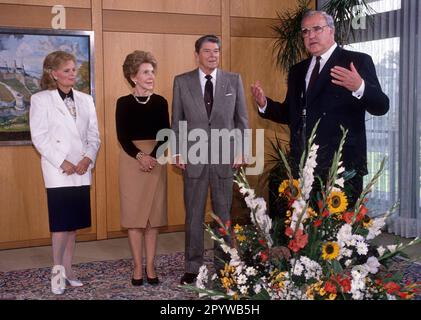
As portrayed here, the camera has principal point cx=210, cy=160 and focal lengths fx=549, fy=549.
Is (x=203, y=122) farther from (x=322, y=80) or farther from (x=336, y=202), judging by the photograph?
(x=336, y=202)

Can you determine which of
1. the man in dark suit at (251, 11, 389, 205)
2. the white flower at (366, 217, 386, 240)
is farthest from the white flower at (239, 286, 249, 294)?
the man in dark suit at (251, 11, 389, 205)

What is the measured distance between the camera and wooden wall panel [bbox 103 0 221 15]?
18.6 ft

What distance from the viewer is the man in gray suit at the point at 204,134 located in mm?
3947

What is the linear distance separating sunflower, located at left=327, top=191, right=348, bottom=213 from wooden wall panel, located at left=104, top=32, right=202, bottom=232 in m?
4.46

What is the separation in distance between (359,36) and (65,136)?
146 inches

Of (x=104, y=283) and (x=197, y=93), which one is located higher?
(x=197, y=93)

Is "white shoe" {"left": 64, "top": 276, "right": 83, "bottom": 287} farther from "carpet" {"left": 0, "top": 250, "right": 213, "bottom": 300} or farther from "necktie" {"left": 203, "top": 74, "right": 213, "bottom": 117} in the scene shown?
"necktie" {"left": 203, "top": 74, "right": 213, "bottom": 117}

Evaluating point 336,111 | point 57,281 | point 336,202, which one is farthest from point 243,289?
point 57,281

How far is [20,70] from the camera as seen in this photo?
17.2ft

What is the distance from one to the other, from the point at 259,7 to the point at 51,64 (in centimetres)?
327

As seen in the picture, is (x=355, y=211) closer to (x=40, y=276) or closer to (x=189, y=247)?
(x=189, y=247)

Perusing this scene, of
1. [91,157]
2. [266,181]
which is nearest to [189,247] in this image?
[91,157]

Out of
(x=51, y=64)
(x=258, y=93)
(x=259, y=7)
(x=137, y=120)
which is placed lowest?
(x=137, y=120)

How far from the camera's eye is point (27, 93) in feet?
17.4
